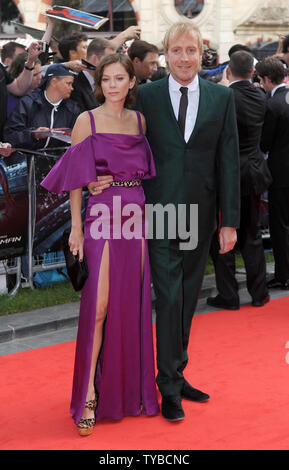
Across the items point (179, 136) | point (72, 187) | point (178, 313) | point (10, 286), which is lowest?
point (10, 286)

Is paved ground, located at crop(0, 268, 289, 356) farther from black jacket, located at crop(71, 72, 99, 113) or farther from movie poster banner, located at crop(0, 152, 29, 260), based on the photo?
black jacket, located at crop(71, 72, 99, 113)

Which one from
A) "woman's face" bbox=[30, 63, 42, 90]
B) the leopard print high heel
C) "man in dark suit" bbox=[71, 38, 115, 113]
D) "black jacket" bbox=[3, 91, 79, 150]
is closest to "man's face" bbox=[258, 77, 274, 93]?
"man in dark suit" bbox=[71, 38, 115, 113]

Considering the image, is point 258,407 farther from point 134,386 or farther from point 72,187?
point 72,187

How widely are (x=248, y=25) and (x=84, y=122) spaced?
918 inches

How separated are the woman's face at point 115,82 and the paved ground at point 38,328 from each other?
239 cm

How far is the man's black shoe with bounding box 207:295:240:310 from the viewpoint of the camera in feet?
21.5

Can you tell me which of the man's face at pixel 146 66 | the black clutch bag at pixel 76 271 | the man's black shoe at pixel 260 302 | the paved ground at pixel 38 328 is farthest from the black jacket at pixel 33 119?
the black clutch bag at pixel 76 271

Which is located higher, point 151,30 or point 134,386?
point 151,30

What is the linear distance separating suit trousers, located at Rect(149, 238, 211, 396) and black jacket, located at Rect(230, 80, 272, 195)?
251 cm

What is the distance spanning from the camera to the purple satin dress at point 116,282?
3783 mm

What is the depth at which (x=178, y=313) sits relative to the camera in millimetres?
4031

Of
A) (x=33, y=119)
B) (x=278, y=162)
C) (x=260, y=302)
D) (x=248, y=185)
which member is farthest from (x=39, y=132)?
(x=260, y=302)
